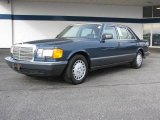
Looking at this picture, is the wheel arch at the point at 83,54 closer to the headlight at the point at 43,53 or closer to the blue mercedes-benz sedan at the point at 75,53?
the blue mercedes-benz sedan at the point at 75,53

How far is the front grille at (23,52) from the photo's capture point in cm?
722

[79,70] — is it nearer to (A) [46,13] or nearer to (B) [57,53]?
(B) [57,53]

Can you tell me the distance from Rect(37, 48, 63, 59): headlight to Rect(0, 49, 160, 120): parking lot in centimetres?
76

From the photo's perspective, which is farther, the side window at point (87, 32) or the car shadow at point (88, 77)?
the side window at point (87, 32)

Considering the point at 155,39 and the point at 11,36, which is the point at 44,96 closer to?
the point at 11,36

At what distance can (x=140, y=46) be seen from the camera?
1057cm

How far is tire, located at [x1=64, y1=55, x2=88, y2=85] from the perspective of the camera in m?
7.33

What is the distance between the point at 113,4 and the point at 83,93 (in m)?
15.8

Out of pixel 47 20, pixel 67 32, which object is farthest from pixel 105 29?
pixel 47 20

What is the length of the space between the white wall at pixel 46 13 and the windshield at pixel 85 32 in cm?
1190

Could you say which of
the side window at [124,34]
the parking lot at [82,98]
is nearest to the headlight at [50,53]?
the parking lot at [82,98]

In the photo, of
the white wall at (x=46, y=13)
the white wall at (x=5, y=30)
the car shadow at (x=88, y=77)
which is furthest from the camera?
the white wall at (x=46, y=13)

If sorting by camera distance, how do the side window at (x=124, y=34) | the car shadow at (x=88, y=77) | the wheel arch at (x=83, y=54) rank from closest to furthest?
1. the wheel arch at (x=83, y=54)
2. the car shadow at (x=88, y=77)
3. the side window at (x=124, y=34)

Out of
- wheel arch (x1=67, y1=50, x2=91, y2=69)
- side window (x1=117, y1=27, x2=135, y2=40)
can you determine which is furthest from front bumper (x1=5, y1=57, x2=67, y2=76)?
side window (x1=117, y1=27, x2=135, y2=40)
